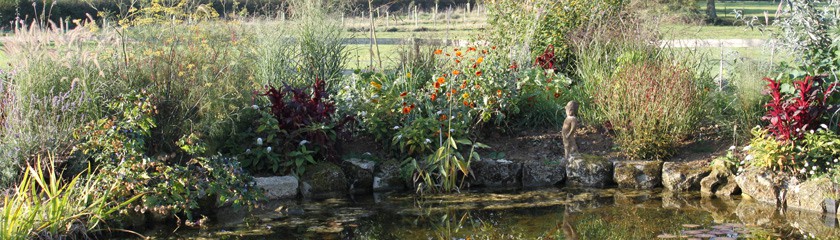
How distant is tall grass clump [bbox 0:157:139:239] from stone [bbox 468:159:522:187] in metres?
3.10

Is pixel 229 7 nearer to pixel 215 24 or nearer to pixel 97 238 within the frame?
pixel 215 24

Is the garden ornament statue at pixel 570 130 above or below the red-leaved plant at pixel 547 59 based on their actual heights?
below

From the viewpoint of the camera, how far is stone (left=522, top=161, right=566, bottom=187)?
24.6 feet

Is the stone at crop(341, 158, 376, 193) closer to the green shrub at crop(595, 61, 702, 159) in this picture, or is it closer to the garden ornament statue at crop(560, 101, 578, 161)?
the garden ornament statue at crop(560, 101, 578, 161)

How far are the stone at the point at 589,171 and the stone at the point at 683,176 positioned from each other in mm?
478

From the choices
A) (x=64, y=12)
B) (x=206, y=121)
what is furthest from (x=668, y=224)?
(x=64, y=12)

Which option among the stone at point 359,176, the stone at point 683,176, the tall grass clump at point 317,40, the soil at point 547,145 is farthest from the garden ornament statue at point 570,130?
the tall grass clump at point 317,40

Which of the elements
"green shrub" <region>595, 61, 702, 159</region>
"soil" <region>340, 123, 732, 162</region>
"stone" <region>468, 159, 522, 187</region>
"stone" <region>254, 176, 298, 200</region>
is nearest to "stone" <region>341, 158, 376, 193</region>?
"soil" <region>340, 123, 732, 162</region>

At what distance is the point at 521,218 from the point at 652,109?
192cm

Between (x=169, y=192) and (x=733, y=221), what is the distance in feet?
13.3

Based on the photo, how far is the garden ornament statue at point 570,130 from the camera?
24.2ft

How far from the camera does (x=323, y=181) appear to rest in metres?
7.08

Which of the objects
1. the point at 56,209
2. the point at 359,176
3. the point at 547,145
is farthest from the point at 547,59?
the point at 56,209

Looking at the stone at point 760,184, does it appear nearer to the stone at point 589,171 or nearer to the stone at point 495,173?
the stone at point 589,171
